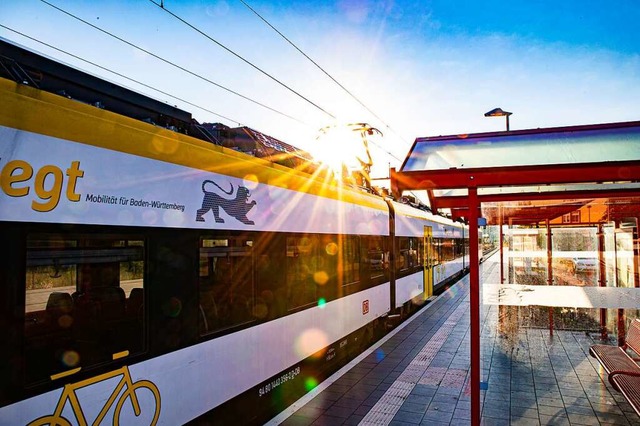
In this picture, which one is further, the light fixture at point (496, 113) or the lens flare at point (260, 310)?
the light fixture at point (496, 113)

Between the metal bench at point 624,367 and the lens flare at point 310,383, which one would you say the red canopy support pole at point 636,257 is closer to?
the metal bench at point 624,367

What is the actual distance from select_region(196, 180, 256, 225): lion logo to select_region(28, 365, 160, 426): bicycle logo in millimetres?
1507

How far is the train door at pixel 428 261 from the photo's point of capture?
1526 cm

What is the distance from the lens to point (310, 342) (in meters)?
6.68

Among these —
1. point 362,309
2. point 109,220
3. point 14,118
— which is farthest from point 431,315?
point 14,118

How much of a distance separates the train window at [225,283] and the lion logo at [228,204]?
0.22 m

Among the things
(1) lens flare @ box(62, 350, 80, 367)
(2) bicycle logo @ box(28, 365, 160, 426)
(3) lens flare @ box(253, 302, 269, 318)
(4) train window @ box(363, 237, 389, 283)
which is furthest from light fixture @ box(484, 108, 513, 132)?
(1) lens flare @ box(62, 350, 80, 367)

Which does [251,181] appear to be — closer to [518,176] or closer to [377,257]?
[518,176]

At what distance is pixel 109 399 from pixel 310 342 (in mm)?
3710

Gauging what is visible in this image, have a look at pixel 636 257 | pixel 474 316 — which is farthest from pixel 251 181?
pixel 636 257

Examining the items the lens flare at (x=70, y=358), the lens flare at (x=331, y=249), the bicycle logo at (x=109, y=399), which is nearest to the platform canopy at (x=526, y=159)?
the lens flare at (x=331, y=249)

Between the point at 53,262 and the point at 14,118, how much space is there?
0.97 m

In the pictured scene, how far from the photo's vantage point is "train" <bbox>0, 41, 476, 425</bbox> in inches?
113

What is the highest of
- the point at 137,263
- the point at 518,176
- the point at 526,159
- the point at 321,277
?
the point at 526,159
